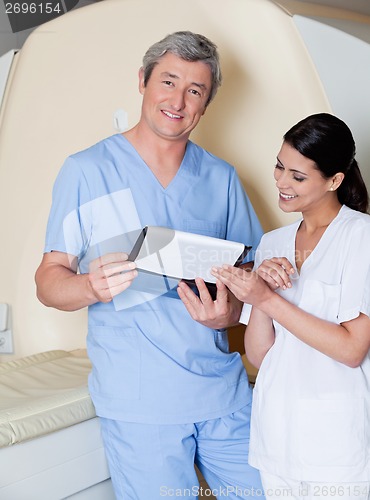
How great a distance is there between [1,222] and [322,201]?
1.24 metres

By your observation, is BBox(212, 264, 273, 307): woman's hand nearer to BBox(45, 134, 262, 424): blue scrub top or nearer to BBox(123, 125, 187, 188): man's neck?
BBox(45, 134, 262, 424): blue scrub top

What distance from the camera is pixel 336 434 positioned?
4.30 ft

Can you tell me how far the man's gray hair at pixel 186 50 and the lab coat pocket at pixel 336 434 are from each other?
0.72 m

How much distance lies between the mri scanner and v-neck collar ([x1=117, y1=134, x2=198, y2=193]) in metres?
0.31

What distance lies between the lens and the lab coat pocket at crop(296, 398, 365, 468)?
1307 millimetres

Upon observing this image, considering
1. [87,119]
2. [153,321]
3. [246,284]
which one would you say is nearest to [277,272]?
[246,284]

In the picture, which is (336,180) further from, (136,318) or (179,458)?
(179,458)

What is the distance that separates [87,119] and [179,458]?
1.04 m

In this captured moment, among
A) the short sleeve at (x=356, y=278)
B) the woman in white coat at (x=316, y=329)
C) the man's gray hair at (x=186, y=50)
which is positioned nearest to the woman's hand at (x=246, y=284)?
the woman in white coat at (x=316, y=329)

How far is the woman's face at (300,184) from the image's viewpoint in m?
1.39

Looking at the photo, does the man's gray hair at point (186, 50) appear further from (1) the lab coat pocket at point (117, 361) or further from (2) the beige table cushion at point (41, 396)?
(2) the beige table cushion at point (41, 396)

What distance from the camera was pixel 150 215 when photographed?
1.64m

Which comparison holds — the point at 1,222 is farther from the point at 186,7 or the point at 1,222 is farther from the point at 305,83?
the point at 305,83

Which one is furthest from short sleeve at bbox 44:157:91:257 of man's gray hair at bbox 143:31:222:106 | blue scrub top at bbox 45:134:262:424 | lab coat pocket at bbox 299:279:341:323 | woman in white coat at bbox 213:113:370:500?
lab coat pocket at bbox 299:279:341:323
